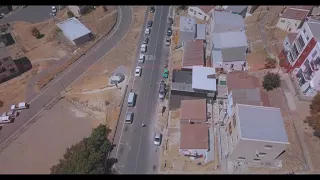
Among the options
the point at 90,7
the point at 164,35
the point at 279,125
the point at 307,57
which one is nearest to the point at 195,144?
the point at 279,125

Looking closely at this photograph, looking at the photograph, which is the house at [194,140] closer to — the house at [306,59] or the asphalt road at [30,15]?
the house at [306,59]

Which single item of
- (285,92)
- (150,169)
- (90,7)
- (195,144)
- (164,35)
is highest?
(90,7)

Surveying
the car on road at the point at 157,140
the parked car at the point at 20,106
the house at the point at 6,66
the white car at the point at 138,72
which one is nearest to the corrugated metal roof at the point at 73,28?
the house at the point at 6,66

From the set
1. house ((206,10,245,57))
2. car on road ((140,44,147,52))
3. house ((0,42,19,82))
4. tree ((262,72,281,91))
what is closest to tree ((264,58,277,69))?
tree ((262,72,281,91))

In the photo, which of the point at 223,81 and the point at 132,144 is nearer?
the point at 132,144

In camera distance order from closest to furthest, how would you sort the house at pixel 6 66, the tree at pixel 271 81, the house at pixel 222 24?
the tree at pixel 271 81, the house at pixel 6 66, the house at pixel 222 24
